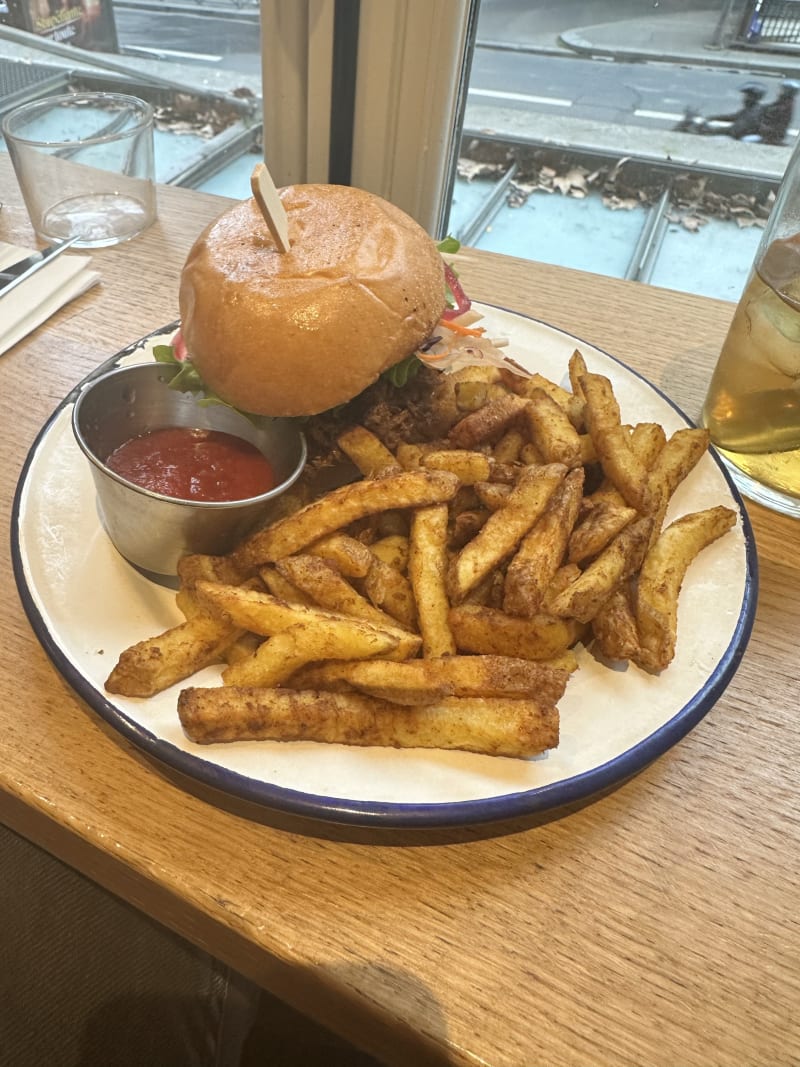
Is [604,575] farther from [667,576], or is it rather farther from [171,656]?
[171,656]

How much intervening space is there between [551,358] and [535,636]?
1.04 metres

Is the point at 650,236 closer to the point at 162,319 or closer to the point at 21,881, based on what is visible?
the point at 162,319

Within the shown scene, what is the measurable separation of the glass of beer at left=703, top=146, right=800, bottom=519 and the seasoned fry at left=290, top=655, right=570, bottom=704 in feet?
2.91

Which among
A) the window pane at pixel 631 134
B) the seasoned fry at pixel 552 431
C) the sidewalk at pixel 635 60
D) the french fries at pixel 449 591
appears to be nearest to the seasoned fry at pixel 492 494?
the french fries at pixel 449 591

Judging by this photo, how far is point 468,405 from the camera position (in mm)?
1726

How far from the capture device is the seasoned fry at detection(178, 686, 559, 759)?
112 cm

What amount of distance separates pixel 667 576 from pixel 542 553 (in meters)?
0.25

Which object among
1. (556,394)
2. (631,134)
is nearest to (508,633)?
(556,394)

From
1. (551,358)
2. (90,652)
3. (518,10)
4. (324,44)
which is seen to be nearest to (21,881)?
(90,652)

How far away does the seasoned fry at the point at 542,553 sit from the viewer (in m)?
1.25

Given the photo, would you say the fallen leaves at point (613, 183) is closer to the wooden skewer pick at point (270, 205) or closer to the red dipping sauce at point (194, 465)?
the wooden skewer pick at point (270, 205)

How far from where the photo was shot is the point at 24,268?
240 cm

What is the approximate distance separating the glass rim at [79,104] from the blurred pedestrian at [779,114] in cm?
209

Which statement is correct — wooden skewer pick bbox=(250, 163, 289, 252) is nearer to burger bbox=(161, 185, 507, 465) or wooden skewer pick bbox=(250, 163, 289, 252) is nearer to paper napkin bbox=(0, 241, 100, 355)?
burger bbox=(161, 185, 507, 465)
